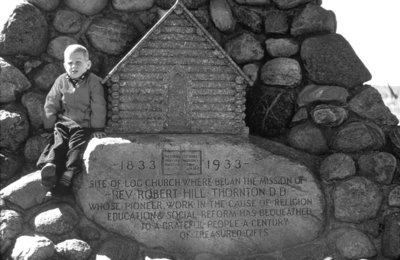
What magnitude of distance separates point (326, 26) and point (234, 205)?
2.42m

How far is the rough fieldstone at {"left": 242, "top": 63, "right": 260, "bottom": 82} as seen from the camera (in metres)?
8.12

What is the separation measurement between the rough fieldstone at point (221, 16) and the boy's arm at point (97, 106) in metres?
1.69

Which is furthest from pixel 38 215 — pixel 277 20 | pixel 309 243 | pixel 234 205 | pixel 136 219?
pixel 277 20

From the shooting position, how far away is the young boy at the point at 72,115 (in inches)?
279

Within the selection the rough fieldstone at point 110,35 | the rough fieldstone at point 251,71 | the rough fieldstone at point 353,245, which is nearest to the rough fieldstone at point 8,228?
the rough fieldstone at point 110,35

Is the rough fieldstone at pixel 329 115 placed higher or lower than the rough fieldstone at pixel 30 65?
lower

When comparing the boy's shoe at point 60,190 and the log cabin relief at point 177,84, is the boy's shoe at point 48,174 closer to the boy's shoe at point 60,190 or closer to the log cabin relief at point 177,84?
the boy's shoe at point 60,190

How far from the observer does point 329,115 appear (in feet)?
25.3

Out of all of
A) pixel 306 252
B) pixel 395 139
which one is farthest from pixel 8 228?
pixel 395 139

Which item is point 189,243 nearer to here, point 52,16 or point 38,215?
point 38,215

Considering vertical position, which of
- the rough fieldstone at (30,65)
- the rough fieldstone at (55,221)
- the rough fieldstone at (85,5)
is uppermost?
the rough fieldstone at (85,5)

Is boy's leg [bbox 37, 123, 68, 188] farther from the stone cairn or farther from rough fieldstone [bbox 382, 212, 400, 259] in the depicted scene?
rough fieldstone [bbox 382, 212, 400, 259]

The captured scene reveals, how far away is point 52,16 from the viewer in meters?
7.95

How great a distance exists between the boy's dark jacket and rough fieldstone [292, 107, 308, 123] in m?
2.21
